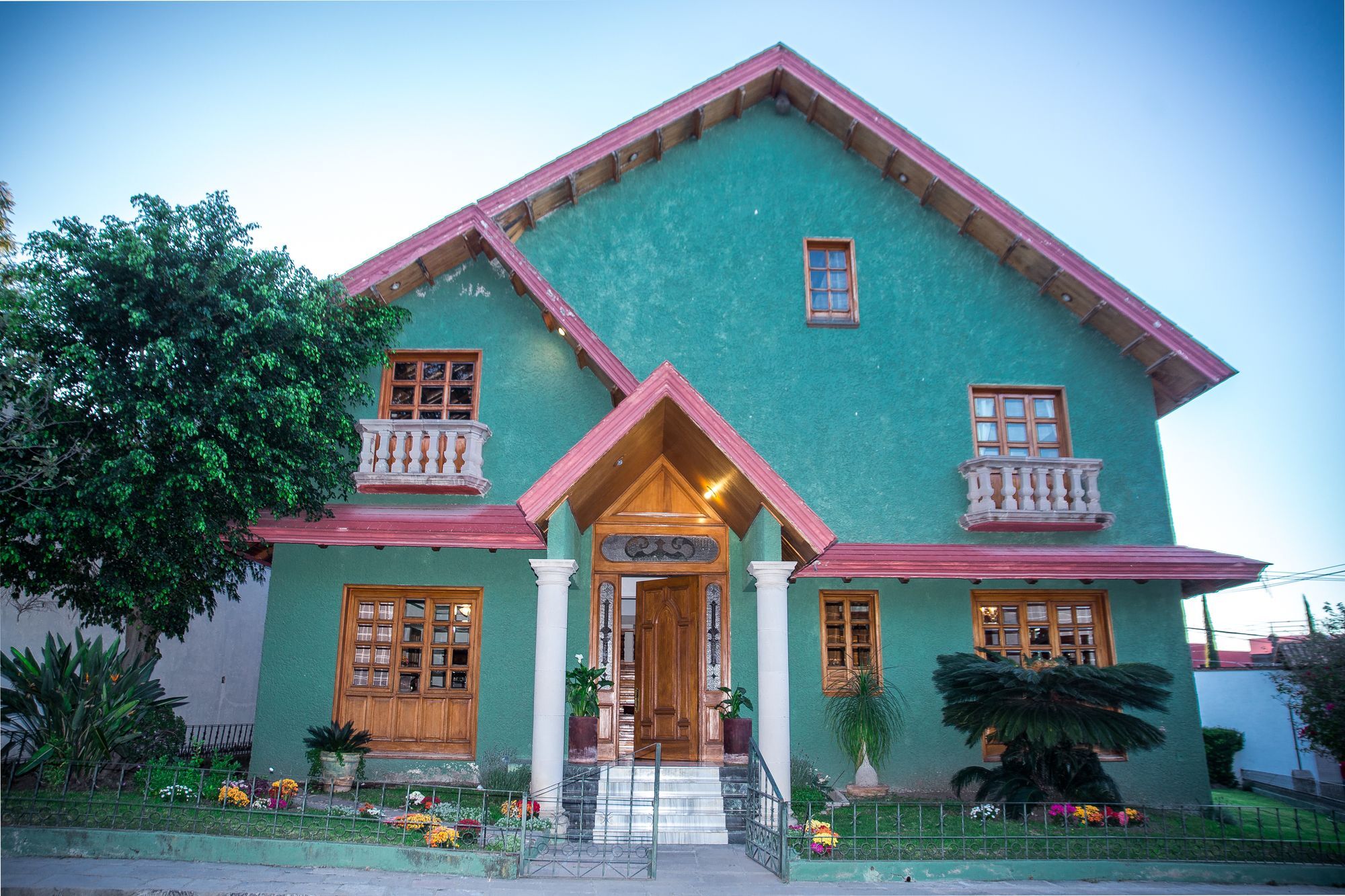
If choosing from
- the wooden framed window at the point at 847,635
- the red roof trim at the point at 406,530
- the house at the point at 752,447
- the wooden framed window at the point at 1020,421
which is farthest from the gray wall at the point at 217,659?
the wooden framed window at the point at 1020,421

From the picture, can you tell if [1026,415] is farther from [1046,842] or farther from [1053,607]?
[1046,842]

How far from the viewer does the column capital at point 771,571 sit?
10.7 metres

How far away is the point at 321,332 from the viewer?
436 inches

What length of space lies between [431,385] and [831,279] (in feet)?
22.8

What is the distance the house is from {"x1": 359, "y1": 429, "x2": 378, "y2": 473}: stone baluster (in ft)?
0.23

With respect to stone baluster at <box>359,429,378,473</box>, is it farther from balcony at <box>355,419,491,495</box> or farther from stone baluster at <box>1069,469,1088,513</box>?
stone baluster at <box>1069,469,1088,513</box>

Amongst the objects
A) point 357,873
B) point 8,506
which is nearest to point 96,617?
point 8,506

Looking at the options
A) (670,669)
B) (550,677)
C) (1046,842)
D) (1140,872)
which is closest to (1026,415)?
(670,669)

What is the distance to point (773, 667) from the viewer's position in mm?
10547

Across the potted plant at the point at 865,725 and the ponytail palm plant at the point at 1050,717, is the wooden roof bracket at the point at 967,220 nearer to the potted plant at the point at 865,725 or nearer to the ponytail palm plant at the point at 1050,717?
the ponytail palm plant at the point at 1050,717

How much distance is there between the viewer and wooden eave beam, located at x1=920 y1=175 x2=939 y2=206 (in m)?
14.7

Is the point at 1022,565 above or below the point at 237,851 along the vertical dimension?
above

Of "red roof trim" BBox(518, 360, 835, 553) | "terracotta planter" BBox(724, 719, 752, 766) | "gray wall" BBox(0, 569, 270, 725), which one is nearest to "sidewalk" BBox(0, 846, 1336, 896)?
"terracotta planter" BBox(724, 719, 752, 766)

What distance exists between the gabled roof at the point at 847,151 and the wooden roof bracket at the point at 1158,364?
0.02 metres
